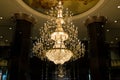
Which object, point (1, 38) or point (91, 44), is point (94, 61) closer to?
point (91, 44)

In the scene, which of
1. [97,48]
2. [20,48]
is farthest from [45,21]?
[97,48]

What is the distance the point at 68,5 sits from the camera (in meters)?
13.5

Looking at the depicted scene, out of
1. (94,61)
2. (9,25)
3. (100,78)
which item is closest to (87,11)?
(94,61)

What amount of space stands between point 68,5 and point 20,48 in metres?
3.53

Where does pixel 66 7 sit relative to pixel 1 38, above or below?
above

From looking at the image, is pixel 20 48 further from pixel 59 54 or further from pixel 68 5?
pixel 59 54

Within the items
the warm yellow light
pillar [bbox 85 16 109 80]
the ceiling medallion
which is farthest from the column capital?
the warm yellow light

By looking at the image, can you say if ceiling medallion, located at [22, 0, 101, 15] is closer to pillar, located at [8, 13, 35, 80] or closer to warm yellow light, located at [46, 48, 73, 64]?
pillar, located at [8, 13, 35, 80]

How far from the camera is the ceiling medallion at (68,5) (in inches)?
519

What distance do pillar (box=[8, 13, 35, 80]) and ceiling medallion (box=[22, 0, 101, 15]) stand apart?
72cm

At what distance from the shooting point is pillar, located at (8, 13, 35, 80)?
12156 millimetres

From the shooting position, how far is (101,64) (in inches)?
495

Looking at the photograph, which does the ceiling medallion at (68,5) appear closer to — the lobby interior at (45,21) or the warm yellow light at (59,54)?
the lobby interior at (45,21)

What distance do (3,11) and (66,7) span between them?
346 centimetres
